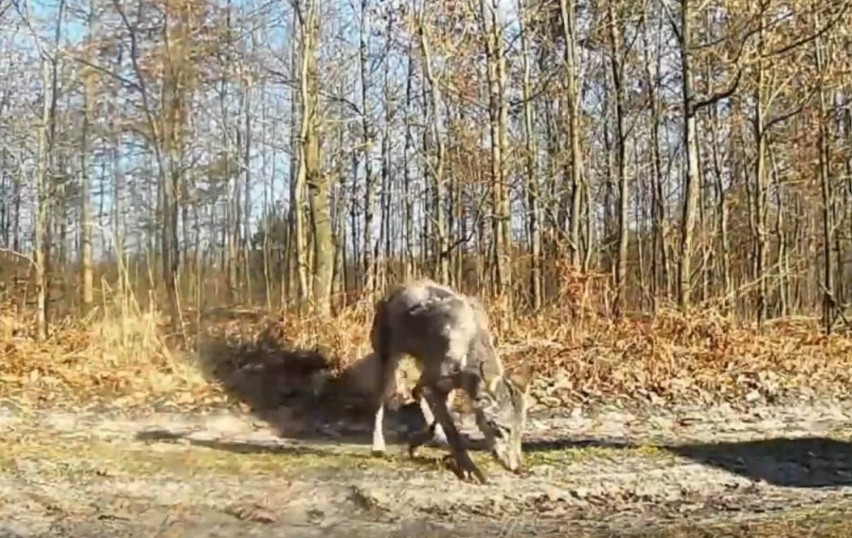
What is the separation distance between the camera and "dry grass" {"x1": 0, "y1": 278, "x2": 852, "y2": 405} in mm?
13547

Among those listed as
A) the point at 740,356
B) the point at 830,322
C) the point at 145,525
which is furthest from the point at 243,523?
the point at 830,322

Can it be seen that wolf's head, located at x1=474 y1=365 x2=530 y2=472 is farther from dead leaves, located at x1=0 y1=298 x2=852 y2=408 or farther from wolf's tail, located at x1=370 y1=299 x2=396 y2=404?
dead leaves, located at x1=0 y1=298 x2=852 y2=408

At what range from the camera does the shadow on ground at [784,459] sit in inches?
Result: 368

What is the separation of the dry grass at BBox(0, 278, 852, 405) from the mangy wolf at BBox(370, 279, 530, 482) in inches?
114

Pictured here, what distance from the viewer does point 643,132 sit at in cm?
3116

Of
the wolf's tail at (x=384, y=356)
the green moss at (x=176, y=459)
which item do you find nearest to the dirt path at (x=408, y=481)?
the green moss at (x=176, y=459)

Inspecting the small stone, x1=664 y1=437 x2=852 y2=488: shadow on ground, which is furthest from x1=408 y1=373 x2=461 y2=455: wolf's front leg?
x1=664 y1=437 x2=852 y2=488: shadow on ground

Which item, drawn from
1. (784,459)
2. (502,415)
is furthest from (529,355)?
(502,415)

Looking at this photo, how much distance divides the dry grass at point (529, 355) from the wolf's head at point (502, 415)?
3.75 meters

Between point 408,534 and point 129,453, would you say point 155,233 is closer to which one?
point 129,453

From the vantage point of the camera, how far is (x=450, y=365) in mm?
9828

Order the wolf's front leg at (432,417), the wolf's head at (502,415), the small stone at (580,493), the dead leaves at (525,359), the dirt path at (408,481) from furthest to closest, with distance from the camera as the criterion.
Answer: the dead leaves at (525,359)
the wolf's front leg at (432,417)
the wolf's head at (502,415)
the small stone at (580,493)
the dirt path at (408,481)

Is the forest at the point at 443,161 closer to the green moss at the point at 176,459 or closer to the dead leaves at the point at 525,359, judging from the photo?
the dead leaves at the point at 525,359

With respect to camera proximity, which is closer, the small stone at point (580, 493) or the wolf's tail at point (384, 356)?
the small stone at point (580, 493)
